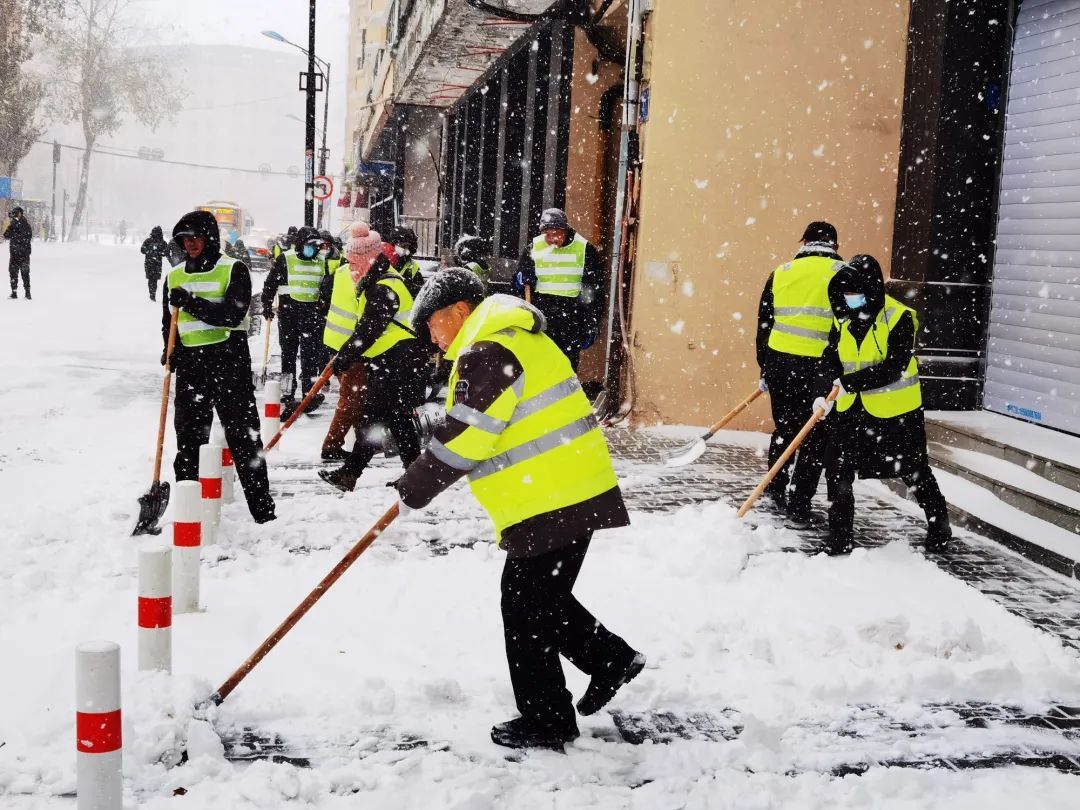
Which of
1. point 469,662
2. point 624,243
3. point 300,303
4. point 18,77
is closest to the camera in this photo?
point 469,662

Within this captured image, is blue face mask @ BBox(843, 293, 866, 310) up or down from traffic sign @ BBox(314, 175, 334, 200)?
down

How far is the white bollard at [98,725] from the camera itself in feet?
10.1

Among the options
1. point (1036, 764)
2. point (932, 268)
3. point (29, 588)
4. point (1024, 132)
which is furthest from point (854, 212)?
point (29, 588)

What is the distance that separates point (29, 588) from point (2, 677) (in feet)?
4.02

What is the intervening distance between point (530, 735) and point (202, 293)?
371 cm

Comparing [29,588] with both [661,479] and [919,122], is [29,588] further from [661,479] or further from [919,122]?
[919,122]

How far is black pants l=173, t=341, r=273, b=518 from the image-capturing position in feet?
21.8

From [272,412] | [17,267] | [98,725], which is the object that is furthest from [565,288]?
[17,267]

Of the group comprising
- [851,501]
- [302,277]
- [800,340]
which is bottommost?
[851,501]

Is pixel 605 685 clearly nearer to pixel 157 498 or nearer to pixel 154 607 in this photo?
pixel 154 607

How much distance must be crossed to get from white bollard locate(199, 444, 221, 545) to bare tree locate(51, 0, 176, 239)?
61.6 metres

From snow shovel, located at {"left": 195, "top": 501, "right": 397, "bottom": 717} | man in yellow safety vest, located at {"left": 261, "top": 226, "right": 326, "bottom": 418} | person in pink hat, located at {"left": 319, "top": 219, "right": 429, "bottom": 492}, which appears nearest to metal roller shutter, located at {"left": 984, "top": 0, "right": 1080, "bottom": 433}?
person in pink hat, located at {"left": 319, "top": 219, "right": 429, "bottom": 492}

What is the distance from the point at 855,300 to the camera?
20.6 ft

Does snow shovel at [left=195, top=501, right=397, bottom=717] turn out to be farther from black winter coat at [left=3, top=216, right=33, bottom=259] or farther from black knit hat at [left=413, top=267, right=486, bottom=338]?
black winter coat at [left=3, top=216, right=33, bottom=259]
